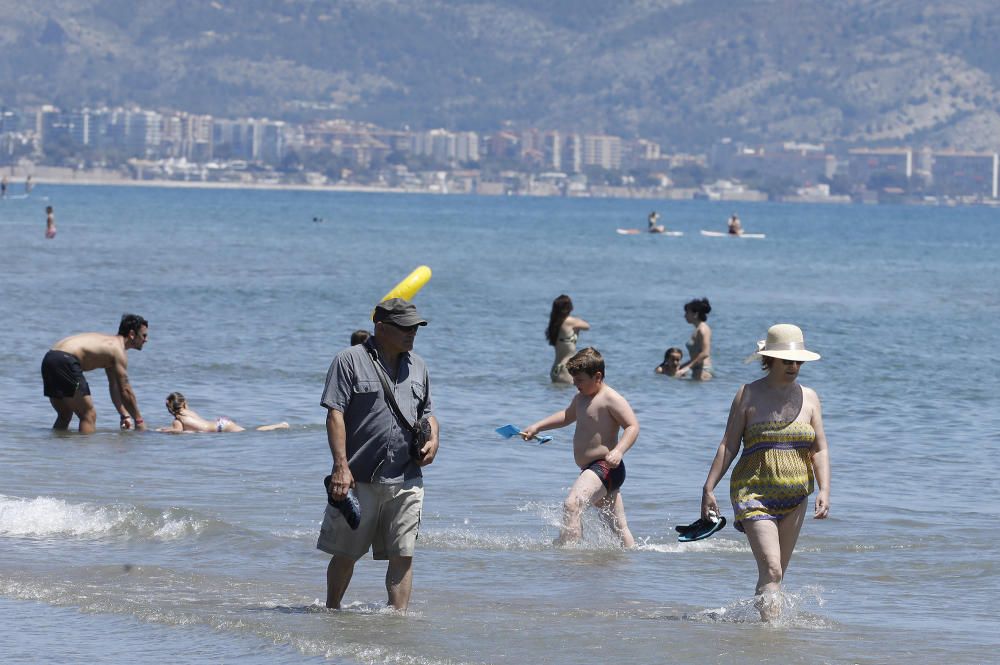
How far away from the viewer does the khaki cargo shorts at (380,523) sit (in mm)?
8250

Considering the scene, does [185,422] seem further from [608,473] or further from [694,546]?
[608,473]

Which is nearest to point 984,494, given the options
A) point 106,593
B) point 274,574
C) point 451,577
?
point 451,577

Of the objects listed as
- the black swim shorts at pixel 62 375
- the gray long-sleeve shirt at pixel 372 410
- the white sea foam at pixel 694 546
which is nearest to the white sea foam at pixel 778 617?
the white sea foam at pixel 694 546

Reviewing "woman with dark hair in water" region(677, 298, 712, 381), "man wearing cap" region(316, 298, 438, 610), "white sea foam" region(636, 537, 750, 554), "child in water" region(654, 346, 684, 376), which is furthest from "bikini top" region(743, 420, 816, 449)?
"child in water" region(654, 346, 684, 376)

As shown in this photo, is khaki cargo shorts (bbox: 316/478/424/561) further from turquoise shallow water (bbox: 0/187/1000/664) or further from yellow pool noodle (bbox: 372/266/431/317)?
yellow pool noodle (bbox: 372/266/431/317)

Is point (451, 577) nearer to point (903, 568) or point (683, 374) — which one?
point (903, 568)

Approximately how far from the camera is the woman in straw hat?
27.5 ft

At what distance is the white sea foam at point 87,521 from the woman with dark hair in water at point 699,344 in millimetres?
10690

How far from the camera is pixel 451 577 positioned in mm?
10461

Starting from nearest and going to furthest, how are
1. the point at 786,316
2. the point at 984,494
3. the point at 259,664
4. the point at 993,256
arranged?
1. the point at 259,664
2. the point at 984,494
3. the point at 786,316
4. the point at 993,256

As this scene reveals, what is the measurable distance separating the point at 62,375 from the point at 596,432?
6758mm

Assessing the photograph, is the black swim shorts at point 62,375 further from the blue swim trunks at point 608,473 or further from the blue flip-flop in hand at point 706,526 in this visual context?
the blue flip-flop in hand at point 706,526

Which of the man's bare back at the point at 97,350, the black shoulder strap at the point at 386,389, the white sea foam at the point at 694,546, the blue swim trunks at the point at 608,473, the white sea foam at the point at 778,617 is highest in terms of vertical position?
the black shoulder strap at the point at 386,389

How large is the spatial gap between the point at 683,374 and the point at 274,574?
1256cm
